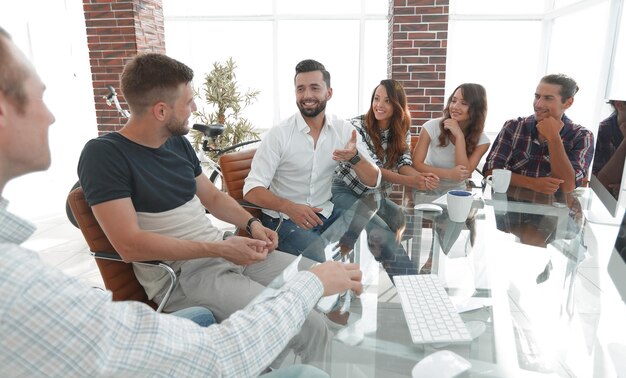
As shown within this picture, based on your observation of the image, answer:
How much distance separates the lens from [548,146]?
214cm

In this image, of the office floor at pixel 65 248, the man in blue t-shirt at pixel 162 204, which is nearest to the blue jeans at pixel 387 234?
the man in blue t-shirt at pixel 162 204

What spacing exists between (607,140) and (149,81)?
162 cm

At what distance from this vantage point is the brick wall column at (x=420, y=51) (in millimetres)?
3588

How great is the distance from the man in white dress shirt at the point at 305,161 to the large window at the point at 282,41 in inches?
141

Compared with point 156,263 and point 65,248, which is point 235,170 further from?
point 65,248

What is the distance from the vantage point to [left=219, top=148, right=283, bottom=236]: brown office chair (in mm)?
2223

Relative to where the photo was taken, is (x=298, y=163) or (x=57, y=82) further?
(x=57, y=82)

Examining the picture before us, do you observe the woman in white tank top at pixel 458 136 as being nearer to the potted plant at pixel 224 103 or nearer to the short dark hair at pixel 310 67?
the short dark hair at pixel 310 67

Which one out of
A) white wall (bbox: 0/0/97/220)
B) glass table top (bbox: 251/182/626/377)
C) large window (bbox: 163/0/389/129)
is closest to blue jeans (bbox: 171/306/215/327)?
glass table top (bbox: 251/182/626/377)

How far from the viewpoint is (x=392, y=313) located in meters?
1.03

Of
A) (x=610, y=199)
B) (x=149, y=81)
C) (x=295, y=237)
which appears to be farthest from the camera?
(x=295, y=237)

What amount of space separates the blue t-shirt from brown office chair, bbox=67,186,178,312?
0.08 metres

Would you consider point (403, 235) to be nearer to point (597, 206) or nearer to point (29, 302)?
point (597, 206)

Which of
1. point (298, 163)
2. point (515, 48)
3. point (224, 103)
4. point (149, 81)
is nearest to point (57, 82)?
point (224, 103)
